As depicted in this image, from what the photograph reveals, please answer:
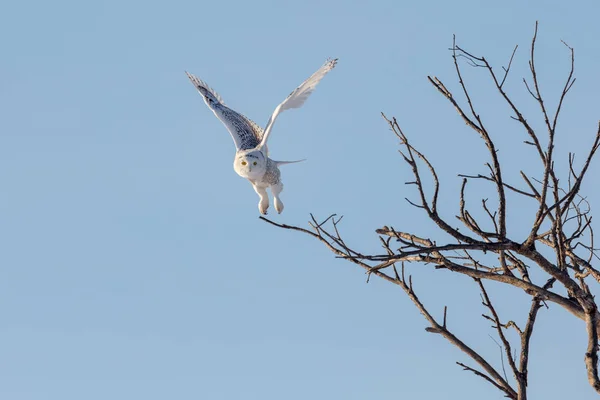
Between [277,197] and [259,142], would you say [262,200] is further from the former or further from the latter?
[259,142]

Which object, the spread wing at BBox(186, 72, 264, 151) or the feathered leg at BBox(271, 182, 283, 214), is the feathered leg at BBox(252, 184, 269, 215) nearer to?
the feathered leg at BBox(271, 182, 283, 214)

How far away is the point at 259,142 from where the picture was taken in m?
9.12

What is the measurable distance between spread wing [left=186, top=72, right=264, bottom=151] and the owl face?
2.14 ft

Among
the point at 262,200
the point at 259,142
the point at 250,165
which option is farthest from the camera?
the point at 259,142

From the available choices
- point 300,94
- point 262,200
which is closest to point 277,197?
point 262,200

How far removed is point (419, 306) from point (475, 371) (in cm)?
42

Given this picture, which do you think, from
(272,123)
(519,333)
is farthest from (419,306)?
(272,123)

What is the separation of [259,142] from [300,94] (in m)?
0.61

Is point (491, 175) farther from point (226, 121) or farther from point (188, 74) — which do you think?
point (188, 74)

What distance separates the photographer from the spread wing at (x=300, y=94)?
29.3ft

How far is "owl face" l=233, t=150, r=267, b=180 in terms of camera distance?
810 cm

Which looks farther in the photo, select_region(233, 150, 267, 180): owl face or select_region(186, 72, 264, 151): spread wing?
select_region(186, 72, 264, 151): spread wing

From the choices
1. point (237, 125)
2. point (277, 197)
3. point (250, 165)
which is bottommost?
point (250, 165)

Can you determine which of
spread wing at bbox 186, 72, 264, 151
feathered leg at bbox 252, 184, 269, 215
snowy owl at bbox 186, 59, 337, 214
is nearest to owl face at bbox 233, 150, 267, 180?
snowy owl at bbox 186, 59, 337, 214
